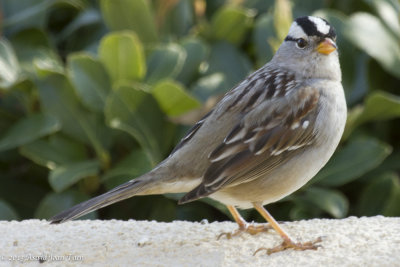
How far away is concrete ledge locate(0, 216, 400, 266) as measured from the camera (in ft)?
13.6

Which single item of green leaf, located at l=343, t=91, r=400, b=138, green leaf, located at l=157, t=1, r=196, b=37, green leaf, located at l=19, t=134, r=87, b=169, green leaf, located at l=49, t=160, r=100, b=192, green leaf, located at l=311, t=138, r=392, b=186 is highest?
green leaf, located at l=157, t=1, r=196, b=37

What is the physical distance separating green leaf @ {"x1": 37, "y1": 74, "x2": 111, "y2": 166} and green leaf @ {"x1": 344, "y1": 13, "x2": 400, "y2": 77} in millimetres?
1870

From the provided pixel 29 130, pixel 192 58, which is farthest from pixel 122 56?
pixel 29 130

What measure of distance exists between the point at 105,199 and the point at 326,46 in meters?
1.44

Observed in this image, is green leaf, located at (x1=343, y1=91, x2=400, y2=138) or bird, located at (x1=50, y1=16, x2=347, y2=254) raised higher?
bird, located at (x1=50, y1=16, x2=347, y2=254)

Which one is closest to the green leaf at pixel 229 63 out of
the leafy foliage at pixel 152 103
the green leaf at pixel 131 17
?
Result: the leafy foliage at pixel 152 103

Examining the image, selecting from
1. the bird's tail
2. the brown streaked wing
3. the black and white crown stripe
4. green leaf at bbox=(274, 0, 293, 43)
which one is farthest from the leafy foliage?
the bird's tail

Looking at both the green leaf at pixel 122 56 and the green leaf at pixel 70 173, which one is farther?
the green leaf at pixel 122 56

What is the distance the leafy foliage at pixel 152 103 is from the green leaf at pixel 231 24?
0.01 meters

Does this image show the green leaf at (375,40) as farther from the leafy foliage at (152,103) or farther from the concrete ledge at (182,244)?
the concrete ledge at (182,244)

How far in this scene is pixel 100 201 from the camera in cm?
429

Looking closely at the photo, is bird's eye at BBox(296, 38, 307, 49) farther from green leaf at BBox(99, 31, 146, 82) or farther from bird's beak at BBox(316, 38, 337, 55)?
green leaf at BBox(99, 31, 146, 82)

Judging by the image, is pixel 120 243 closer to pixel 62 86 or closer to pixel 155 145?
pixel 155 145

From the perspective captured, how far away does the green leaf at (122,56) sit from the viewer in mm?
5922
